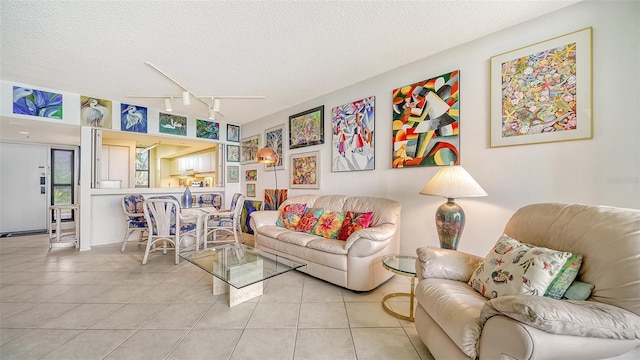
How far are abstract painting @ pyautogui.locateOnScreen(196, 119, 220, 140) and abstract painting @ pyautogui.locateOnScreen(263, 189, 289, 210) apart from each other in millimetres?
1827

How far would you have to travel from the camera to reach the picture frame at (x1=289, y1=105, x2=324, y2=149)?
365 centimetres

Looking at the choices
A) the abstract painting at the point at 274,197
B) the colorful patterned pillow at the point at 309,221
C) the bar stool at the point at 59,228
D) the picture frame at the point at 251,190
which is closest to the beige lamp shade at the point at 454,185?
the colorful patterned pillow at the point at 309,221

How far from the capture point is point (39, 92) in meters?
3.40

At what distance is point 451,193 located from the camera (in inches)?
74.2

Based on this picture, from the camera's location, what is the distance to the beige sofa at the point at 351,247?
2234 millimetres

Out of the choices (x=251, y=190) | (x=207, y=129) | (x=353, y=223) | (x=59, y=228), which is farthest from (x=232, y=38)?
(x=59, y=228)

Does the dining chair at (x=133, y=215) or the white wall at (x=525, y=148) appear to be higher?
the white wall at (x=525, y=148)

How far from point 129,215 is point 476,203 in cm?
477

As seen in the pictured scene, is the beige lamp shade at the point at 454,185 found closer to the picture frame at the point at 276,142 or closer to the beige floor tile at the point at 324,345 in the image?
the beige floor tile at the point at 324,345

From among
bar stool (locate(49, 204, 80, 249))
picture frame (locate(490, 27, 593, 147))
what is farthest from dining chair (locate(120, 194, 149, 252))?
picture frame (locate(490, 27, 593, 147))

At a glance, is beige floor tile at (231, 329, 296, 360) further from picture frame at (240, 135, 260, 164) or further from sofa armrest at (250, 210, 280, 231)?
picture frame at (240, 135, 260, 164)

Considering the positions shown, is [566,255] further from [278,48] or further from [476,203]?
[278,48]

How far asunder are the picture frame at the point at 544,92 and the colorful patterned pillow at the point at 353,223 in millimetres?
1418

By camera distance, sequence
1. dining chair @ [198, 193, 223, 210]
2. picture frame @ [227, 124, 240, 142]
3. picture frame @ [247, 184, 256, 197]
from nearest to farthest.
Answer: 1. dining chair @ [198, 193, 223, 210]
2. picture frame @ [247, 184, 256, 197]
3. picture frame @ [227, 124, 240, 142]
